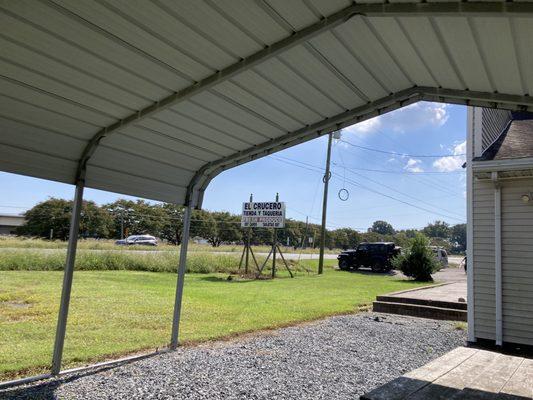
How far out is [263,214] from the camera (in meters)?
17.3

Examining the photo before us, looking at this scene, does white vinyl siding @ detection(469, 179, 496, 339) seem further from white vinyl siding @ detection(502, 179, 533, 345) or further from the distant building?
the distant building

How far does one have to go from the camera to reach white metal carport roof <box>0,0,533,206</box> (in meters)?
2.56

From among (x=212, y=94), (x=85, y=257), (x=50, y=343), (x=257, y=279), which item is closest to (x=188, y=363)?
(x=50, y=343)

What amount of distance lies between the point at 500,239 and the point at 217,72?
575 centimetres

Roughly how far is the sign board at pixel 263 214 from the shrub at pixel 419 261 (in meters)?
6.21

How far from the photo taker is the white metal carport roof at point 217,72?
8.41ft

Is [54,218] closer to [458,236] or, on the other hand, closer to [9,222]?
[9,222]

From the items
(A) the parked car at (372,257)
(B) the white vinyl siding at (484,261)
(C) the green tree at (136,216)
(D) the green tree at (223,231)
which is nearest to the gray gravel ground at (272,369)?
(B) the white vinyl siding at (484,261)

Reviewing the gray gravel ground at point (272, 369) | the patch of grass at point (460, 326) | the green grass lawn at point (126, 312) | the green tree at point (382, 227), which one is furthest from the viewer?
the green tree at point (382, 227)

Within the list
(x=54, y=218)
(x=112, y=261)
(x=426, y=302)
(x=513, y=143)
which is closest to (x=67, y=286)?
(x=513, y=143)

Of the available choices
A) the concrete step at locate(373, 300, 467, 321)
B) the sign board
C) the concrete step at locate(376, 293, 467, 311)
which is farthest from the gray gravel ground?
the sign board

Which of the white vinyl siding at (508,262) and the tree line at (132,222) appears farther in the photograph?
the tree line at (132,222)

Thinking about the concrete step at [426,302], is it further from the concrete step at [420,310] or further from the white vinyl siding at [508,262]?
the white vinyl siding at [508,262]

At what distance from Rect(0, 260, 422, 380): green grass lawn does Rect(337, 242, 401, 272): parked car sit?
444 inches
